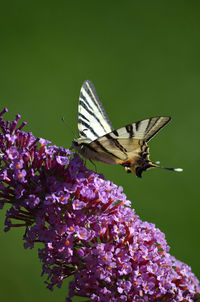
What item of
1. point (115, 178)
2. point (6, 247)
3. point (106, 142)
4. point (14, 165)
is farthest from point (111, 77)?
point (14, 165)

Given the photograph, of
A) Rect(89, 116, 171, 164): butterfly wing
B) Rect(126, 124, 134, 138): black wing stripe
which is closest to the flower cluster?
Rect(89, 116, 171, 164): butterfly wing

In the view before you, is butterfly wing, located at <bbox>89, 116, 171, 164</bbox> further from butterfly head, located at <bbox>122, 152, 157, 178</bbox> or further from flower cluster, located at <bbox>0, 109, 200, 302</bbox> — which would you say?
flower cluster, located at <bbox>0, 109, 200, 302</bbox>

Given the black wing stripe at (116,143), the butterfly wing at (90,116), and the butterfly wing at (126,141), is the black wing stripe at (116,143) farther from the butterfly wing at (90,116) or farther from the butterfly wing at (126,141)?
the butterfly wing at (90,116)

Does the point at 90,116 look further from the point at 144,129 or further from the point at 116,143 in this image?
the point at 144,129

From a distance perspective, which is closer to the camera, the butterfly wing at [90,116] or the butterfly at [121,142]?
the butterfly at [121,142]

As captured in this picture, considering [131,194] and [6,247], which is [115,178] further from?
[6,247]

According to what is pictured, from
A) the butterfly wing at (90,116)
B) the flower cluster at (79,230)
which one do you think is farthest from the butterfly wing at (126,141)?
the butterfly wing at (90,116)

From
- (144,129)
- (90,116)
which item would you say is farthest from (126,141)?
(90,116)
